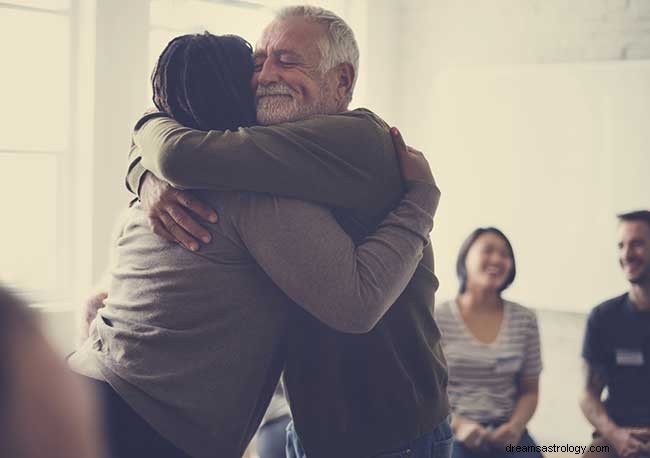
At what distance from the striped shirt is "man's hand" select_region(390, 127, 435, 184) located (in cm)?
214

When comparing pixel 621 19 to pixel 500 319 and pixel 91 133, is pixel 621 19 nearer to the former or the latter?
pixel 500 319

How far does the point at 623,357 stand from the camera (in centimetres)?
388

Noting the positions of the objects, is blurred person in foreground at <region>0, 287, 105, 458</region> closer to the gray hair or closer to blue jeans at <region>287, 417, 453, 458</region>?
blue jeans at <region>287, 417, 453, 458</region>

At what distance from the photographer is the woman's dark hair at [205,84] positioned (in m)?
1.60

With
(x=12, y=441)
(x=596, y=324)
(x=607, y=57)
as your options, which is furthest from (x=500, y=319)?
(x=12, y=441)

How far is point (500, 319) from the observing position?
150 inches

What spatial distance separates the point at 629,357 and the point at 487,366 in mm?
638

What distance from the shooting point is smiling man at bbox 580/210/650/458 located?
3.85 meters

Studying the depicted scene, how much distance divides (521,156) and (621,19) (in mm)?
869

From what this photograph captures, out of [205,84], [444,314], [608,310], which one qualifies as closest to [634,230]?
[608,310]

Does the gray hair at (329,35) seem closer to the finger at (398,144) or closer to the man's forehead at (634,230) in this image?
the finger at (398,144)

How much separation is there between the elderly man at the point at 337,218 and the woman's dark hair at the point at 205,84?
1.3 inches

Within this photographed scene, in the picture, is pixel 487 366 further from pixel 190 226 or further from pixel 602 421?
pixel 190 226

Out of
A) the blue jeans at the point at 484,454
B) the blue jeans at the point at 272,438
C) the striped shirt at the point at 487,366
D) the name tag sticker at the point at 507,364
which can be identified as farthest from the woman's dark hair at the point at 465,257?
the blue jeans at the point at 272,438
